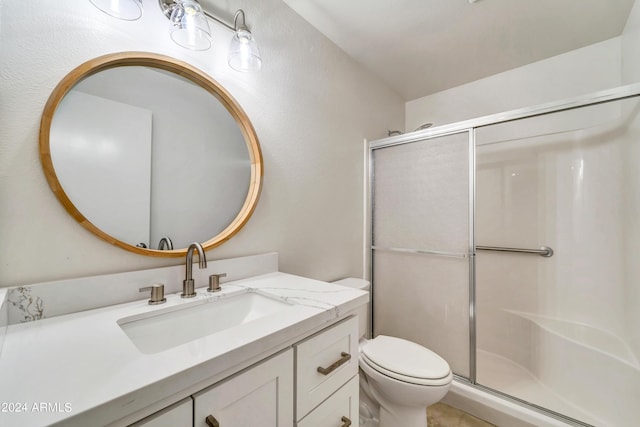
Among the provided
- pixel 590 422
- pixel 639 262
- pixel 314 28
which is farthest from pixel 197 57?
pixel 590 422

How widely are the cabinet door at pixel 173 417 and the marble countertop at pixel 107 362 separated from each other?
0.02 metres

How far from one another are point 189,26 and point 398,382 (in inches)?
68.3

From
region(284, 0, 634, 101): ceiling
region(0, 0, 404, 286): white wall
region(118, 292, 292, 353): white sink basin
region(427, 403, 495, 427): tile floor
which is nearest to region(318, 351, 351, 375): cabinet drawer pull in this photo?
region(118, 292, 292, 353): white sink basin

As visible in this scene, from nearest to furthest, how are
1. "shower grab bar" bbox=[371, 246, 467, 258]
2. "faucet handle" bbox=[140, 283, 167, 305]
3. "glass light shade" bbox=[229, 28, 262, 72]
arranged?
"faucet handle" bbox=[140, 283, 167, 305], "glass light shade" bbox=[229, 28, 262, 72], "shower grab bar" bbox=[371, 246, 467, 258]

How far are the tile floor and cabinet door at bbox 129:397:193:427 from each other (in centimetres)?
153

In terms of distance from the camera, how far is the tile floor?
1470mm

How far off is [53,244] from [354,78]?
76.2 inches

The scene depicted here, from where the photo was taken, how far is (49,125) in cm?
77

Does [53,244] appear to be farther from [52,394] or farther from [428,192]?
[428,192]

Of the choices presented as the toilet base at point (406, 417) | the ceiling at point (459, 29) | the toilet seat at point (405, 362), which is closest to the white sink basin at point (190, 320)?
the toilet seat at point (405, 362)

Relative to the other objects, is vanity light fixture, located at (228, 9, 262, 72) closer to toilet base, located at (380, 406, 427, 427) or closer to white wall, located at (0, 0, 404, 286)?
white wall, located at (0, 0, 404, 286)

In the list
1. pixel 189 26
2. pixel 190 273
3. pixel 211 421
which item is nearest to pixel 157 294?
pixel 190 273

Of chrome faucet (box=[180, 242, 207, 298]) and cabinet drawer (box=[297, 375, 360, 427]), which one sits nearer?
cabinet drawer (box=[297, 375, 360, 427])

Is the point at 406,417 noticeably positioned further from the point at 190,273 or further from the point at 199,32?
the point at 199,32
